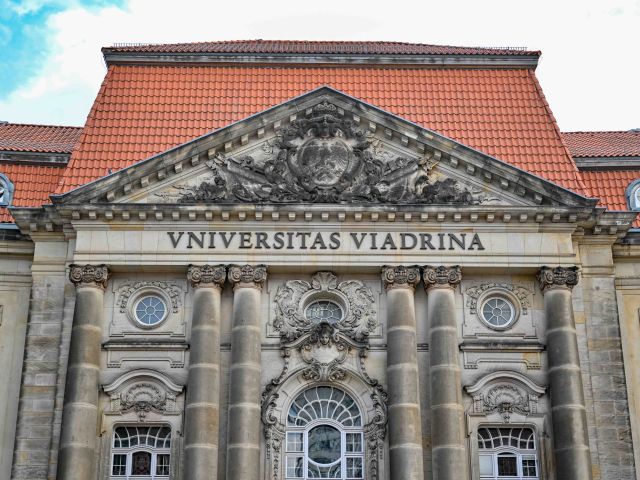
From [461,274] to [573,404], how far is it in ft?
14.4

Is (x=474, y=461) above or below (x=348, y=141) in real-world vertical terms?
below

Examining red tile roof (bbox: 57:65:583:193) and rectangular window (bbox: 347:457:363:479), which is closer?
rectangular window (bbox: 347:457:363:479)

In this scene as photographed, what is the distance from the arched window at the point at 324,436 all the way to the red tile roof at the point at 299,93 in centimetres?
804

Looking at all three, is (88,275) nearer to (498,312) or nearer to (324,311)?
(324,311)

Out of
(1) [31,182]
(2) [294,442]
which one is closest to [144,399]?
(2) [294,442]

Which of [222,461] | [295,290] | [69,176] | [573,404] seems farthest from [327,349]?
[69,176]

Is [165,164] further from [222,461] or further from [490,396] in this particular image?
[490,396]

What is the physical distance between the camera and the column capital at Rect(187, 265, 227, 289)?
96.1ft

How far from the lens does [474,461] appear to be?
28.2 m

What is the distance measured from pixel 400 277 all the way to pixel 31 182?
11.1m

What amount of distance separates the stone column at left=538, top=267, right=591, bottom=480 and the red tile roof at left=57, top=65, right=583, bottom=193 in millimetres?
3043

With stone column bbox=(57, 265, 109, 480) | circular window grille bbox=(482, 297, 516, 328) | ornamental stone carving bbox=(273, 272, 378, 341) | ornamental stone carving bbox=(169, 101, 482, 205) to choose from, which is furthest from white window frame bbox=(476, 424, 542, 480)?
stone column bbox=(57, 265, 109, 480)

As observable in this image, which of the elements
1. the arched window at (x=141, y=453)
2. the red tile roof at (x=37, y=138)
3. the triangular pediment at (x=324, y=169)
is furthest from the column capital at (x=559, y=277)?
the red tile roof at (x=37, y=138)

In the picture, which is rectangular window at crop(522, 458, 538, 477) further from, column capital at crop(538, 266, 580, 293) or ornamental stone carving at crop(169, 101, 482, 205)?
ornamental stone carving at crop(169, 101, 482, 205)
